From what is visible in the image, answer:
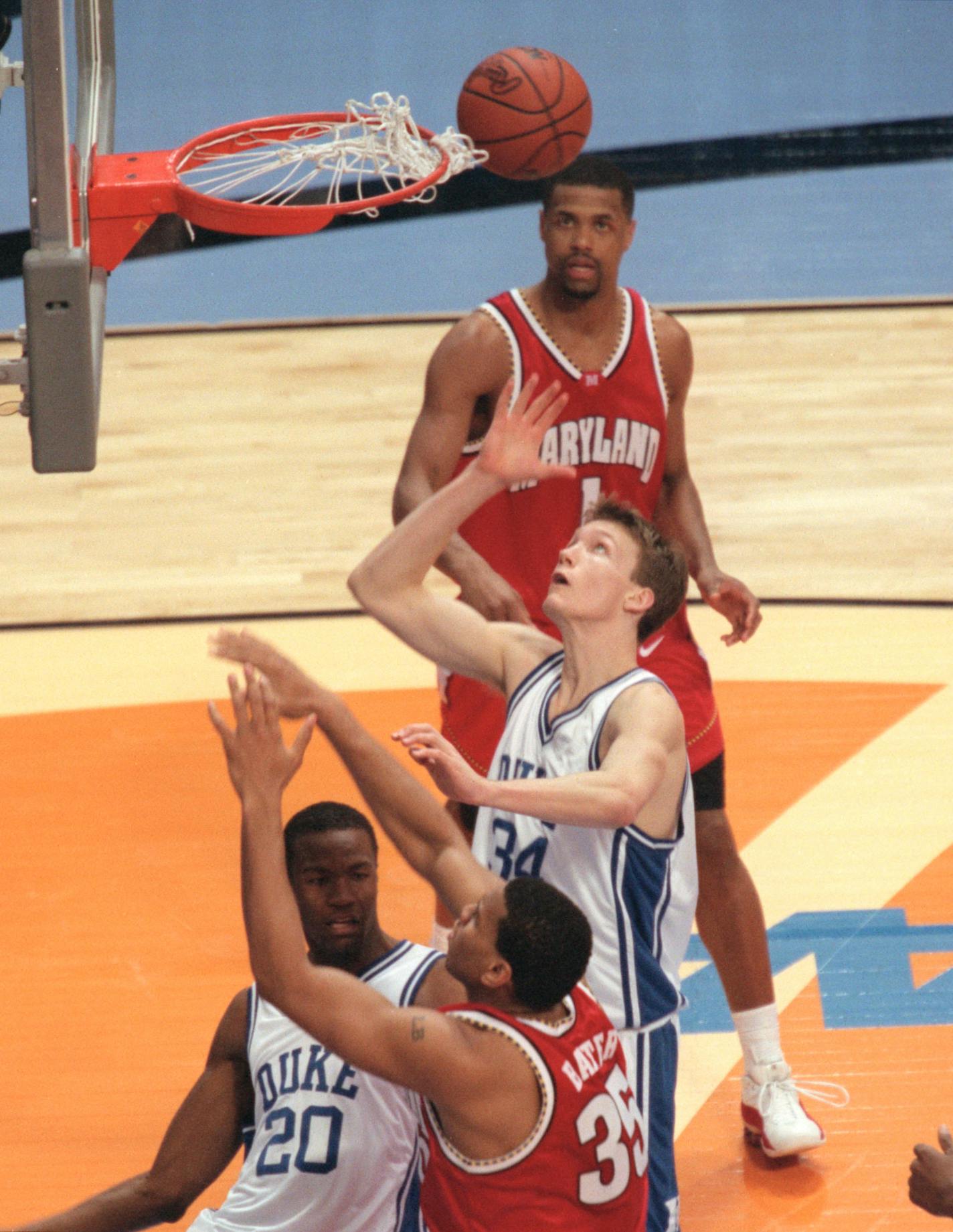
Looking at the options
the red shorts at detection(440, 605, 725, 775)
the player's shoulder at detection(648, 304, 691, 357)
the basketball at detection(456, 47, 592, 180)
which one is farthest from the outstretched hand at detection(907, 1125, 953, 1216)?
the basketball at detection(456, 47, 592, 180)

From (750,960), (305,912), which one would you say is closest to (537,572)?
(750,960)

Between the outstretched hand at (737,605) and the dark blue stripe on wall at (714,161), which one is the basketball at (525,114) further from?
the dark blue stripe on wall at (714,161)

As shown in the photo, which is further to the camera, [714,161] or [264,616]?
[714,161]

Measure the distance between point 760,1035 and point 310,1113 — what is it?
1.71 m

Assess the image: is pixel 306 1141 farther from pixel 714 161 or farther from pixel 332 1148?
pixel 714 161

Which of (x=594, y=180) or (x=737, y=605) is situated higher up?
(x=594, y=180)

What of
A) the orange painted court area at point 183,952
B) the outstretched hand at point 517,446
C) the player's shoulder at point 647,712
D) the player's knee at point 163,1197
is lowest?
the orange painted court area at point 183,952

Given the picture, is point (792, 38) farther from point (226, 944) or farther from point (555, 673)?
point (555, 673)

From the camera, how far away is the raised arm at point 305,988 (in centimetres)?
321

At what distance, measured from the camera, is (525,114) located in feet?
20.0

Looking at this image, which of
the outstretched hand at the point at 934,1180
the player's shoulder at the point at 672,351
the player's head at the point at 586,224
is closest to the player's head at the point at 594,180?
the player's head at the point at 586,224

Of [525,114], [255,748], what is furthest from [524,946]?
[525,114]

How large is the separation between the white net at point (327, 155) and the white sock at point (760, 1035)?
2302mm

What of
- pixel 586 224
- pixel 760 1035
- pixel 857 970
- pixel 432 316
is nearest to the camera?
pixel 760 1035
